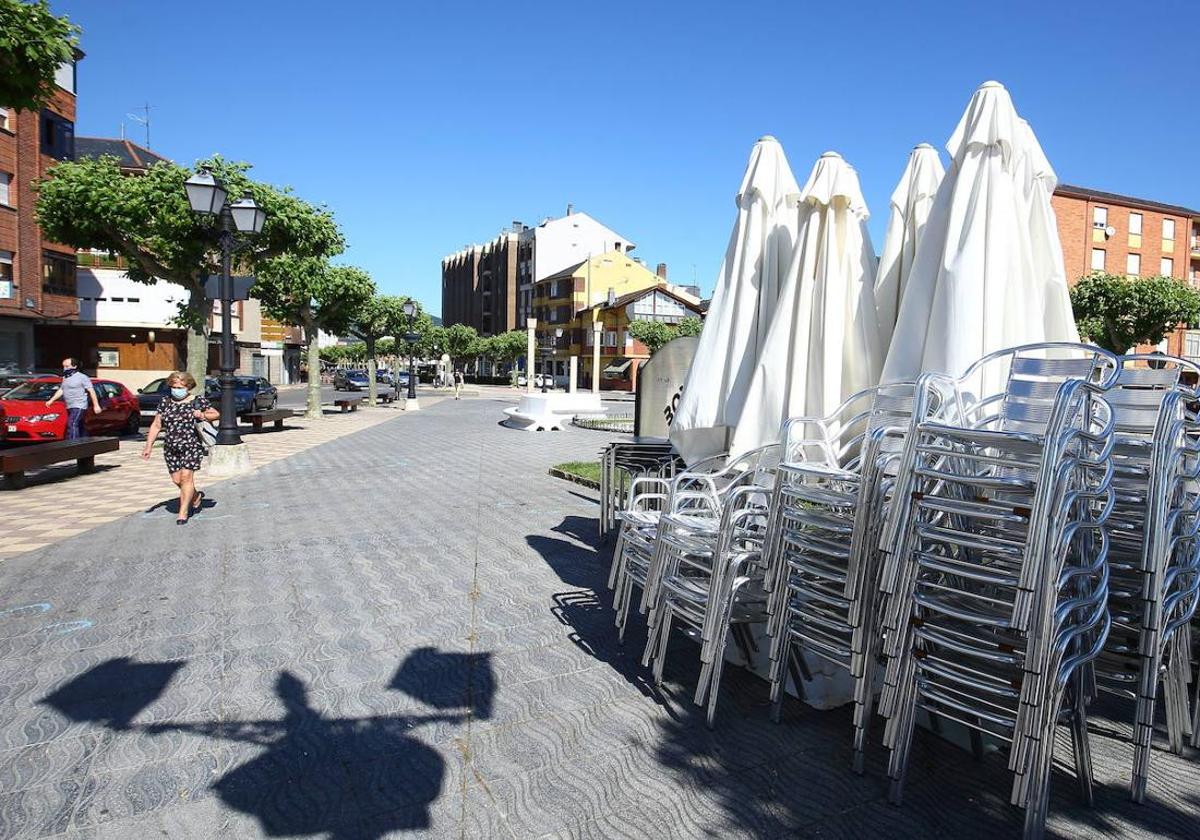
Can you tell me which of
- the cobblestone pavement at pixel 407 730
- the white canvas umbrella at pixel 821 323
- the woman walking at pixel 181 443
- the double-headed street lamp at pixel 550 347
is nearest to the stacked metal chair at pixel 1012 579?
the cobblestone pavement at pixel 407 730

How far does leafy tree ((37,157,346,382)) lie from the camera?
48.0ft

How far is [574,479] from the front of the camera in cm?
1141

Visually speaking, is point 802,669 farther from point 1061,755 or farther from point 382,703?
point 382,703

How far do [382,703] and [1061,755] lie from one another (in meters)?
3.01

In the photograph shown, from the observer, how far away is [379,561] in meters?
6.53

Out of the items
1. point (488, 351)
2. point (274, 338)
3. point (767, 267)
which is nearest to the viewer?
point (767, 267)

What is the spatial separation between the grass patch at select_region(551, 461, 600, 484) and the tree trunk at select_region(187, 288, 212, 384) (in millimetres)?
7849

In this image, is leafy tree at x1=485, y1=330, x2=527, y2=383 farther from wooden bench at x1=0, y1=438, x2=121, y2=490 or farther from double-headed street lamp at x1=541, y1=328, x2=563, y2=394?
wooden bench at x1=0, y1=438, x2=121, y2=490

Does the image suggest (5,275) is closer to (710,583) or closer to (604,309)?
(710,583)

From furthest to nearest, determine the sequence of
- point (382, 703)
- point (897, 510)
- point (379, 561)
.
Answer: point (379, 561)
point (382, 703)
point (897, 510)

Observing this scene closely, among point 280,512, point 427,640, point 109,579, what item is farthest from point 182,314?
point 427,640

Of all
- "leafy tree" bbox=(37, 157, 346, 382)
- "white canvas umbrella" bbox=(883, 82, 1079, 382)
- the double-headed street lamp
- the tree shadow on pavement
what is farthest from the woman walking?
Result: the double-headed street lamp

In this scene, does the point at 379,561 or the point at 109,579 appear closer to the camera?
the point at 109,579

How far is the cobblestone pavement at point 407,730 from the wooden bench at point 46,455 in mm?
3989
